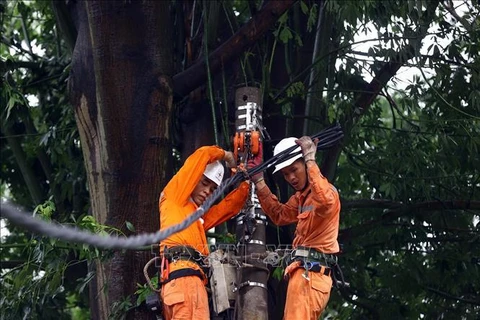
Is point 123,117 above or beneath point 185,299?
above

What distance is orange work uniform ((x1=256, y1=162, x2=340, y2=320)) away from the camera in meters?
8.38

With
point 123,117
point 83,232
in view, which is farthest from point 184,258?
point 83,232

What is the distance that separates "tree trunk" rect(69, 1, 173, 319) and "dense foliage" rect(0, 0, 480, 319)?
33 centimetres

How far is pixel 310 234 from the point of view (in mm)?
8648

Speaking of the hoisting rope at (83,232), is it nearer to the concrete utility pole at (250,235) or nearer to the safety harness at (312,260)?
the concrete utility pole at (250,235)

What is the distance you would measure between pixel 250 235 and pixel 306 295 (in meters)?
0.57

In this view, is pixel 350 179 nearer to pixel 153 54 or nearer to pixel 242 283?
pixel 153 54

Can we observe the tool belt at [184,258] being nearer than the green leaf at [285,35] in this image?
Yes

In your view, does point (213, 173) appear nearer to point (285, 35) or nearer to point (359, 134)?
point (285, 35)

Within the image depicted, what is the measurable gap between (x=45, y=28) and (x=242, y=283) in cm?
584

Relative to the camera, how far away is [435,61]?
427 inches

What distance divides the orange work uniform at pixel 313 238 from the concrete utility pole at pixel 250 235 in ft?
0.67

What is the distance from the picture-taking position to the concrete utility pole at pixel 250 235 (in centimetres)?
835

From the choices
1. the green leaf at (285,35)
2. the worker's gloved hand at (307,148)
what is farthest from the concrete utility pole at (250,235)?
the green leaf at (285,35)
